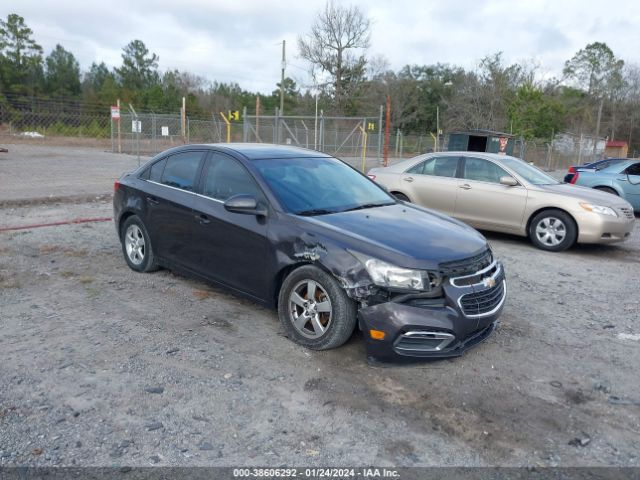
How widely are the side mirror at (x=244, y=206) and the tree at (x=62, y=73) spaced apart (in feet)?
206

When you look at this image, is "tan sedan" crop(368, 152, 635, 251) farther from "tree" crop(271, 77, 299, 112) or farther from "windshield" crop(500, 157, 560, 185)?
"tree" crop(271, 77, 299, 112)

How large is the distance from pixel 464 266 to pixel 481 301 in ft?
0.96

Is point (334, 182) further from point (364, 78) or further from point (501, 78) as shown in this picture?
point (364, 78)

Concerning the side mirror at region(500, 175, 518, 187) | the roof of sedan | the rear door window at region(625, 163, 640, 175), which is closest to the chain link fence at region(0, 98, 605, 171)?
the rear door window at region(625, 163, 640, 175)

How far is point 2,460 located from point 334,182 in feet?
11.3

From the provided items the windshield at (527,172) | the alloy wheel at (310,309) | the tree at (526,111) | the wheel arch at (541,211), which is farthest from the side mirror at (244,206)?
the tree at (526,111)

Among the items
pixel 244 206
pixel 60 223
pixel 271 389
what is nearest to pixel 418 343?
pixel 271 389

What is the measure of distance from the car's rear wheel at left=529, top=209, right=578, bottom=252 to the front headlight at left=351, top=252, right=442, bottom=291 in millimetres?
5139

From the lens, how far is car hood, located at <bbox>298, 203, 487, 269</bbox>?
3861 mm

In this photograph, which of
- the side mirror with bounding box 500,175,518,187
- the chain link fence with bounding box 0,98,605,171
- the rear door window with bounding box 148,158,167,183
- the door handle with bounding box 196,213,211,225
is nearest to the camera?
the door handle with bounding box 196,213,211,225

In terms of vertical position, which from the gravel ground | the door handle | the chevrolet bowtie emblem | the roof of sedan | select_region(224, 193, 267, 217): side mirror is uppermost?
the roof of sedan

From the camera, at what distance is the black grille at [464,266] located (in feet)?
12.7

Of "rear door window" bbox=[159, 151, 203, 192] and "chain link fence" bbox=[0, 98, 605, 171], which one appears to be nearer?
"rear door window" bbox=[159, 151, 203, 192]

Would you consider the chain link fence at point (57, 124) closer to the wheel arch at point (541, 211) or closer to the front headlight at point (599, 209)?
the wheel arch at point (541, 211)
